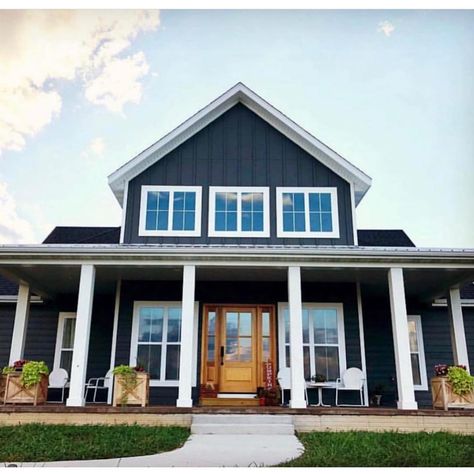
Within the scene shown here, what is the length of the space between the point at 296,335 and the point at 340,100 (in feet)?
21.7

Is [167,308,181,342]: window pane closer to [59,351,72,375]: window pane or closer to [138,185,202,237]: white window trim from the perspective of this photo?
[138,185,202,237]: white window trim

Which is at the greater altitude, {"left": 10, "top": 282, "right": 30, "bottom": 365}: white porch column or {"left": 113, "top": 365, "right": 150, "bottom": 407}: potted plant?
{"left": 10, "top": 282, "right": 30, "bottom": 365}: white porch column

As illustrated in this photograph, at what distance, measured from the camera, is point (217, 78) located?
12.2 m

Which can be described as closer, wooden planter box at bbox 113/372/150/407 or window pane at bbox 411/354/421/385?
wooden planter box at bbox 113/372/150/407

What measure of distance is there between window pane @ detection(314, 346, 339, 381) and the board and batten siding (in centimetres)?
257

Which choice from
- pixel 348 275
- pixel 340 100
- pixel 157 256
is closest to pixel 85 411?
pixel 157 256

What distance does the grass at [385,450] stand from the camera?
5.71m

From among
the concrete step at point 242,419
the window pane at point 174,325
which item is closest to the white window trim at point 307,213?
the window pane at point 174,325

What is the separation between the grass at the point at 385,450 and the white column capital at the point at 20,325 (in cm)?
566

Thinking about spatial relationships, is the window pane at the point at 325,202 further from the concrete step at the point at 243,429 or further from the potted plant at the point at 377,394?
the concrete step at the point at 243,429

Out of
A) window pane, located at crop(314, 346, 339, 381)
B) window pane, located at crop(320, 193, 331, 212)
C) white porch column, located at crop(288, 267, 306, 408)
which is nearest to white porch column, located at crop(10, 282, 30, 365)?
white porch column, located at crop(288, 267, 306, 408)

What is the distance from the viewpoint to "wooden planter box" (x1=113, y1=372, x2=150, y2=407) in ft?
26.6

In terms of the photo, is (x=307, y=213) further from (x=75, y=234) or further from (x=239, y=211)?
(x=75, y=234)
